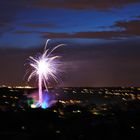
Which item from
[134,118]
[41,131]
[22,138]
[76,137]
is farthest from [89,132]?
[134,118]

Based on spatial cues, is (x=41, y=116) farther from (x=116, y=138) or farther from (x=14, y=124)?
(x=116, y=138)

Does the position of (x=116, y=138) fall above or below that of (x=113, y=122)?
below

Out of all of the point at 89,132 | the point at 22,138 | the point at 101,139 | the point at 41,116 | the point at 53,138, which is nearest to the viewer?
the point at 22,138

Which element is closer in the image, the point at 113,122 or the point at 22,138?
the point at 22,138

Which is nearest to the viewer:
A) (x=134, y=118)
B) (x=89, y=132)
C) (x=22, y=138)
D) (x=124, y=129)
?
(x=22, y=138)

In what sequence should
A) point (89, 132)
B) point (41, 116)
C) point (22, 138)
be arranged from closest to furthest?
point (22, 138) < point (89, 132) < point (41, 116)

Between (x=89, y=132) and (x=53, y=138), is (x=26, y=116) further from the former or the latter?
(x=53, y=138)

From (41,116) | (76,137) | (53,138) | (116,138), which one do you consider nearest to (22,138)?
(53,138)

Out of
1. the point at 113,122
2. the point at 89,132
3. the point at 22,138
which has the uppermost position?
the point at 113,122

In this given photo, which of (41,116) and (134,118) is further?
(134,118)
